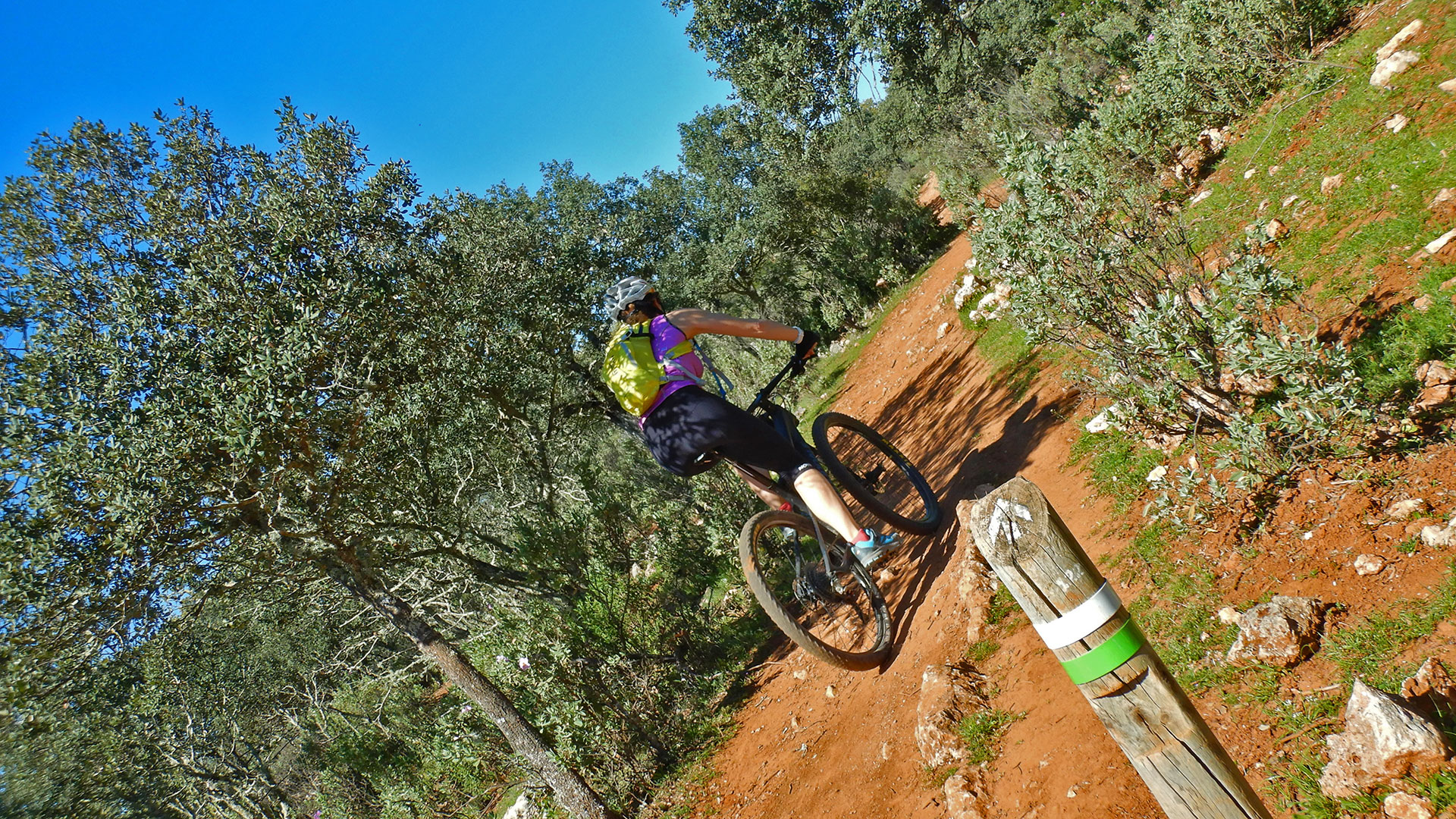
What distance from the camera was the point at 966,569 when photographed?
4762mm

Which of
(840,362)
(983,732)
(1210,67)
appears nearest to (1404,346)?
(983,732)

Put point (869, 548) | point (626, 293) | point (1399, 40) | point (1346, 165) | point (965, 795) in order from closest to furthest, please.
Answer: point (965, 795)
point (869, 548)
point (626, 293)
point (1346, 165)
point (1399, 40)

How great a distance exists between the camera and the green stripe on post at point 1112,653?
202 centimetres

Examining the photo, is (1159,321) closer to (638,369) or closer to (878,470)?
(878,470)

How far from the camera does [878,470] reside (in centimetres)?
634

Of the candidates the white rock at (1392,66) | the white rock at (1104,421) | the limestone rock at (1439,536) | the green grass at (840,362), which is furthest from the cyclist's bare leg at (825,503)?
the green grass at (840,362)

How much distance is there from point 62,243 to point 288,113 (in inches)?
105

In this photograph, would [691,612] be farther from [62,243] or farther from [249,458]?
[62,243]

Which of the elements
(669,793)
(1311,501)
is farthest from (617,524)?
(1311,501)

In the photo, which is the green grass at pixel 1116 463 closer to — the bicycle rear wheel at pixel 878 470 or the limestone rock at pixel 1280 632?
the bicycle rear wheel at pixel 878 470

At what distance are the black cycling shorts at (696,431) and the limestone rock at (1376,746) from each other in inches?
131

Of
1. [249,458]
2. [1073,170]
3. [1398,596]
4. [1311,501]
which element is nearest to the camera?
[1398,596]

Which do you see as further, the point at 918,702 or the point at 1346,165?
the point at 1346,165

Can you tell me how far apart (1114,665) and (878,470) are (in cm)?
433
